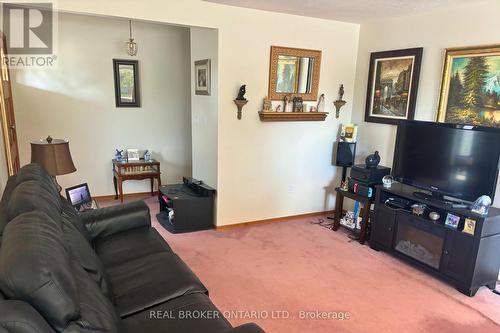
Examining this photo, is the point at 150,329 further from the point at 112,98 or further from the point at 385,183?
the point at 112,98

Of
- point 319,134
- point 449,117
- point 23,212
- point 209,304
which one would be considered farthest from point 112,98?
point 449,117

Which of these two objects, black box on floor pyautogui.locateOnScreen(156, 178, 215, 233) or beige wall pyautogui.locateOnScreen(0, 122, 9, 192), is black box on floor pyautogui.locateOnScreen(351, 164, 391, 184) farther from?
beige wall pyautogui.locateOnScreen(0, 122, 9, 192)

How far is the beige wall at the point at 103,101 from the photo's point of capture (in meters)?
4.31

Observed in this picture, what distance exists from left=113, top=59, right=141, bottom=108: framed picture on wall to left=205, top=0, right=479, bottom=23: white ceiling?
1.88 meters

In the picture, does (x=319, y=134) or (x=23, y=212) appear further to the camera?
(x=319, y=134)

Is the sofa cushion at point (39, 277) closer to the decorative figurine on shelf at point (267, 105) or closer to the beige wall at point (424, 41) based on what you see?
the decorative figurine on shelf at point (267, 105)

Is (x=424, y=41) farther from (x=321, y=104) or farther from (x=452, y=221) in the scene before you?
(x=452, y=221)

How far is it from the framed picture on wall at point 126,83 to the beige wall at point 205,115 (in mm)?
1043

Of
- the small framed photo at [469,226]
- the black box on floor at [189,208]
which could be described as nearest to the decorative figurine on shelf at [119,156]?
the black box on floor at [189,208]

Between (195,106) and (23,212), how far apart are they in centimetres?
278

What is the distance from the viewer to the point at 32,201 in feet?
5.58

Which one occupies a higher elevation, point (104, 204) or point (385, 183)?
point (385, 183)

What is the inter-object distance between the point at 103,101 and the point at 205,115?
1.61 m

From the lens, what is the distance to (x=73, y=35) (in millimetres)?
4301
